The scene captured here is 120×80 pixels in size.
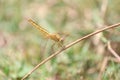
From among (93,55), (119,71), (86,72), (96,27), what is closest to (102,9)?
(96,27)

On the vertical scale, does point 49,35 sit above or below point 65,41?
above

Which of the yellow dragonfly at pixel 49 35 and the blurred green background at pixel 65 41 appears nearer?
the yellow dragonfly at pixel 49 35

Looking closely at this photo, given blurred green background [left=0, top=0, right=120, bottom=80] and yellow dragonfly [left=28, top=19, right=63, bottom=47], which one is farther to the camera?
blurred green background [left=0, top=0, right=120, bottom=80]

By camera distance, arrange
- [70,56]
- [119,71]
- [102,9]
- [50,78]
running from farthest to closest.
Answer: [102,9] → [70,56] → [50,78] → [119,71]

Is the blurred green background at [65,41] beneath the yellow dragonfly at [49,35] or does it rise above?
beneath

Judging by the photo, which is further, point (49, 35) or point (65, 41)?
point (65, 41)

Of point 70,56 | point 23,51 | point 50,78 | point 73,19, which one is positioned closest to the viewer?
point 50,78

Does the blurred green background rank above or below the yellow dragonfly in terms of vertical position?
below

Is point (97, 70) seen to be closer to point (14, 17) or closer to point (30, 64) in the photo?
point (30, 64)
